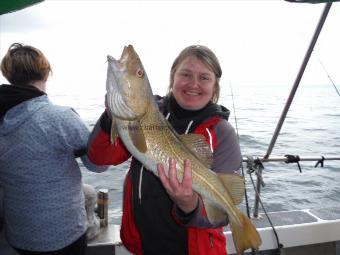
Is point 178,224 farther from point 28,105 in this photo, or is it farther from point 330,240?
point 330,240

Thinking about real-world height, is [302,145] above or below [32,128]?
below

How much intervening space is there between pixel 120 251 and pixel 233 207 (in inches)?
74.9

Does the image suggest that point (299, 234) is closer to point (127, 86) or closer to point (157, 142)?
point (157, 142)

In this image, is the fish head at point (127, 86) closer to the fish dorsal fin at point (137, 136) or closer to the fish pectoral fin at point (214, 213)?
the fish dorsal fin at point (137, 136)

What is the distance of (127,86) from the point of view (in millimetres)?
1947

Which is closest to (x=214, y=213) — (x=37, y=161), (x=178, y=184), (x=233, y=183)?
(x=233, y=183)

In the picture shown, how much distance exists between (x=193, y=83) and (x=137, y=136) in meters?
0.75

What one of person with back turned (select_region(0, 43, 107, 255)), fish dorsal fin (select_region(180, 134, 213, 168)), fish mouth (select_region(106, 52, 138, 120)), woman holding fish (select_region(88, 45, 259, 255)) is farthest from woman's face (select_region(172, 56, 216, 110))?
person with back turned (select_region(0, 43, 107, 255))

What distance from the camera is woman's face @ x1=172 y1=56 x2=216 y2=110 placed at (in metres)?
2.53

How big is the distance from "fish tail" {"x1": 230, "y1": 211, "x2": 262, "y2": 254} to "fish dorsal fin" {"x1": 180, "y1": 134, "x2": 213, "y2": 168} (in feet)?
1.51

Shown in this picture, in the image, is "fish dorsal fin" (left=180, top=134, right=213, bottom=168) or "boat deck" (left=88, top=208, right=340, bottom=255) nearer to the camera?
"fish dorsal fin" (left=180, top=134, right=213, bottom=168)

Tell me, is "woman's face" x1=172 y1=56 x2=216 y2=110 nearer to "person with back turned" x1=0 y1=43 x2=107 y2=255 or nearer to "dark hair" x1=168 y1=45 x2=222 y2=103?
"dark hair" x1=168 y1=45 x2=222 y2=103

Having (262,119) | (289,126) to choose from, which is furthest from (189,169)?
(262,119)

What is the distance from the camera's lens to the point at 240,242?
2.31 metres
